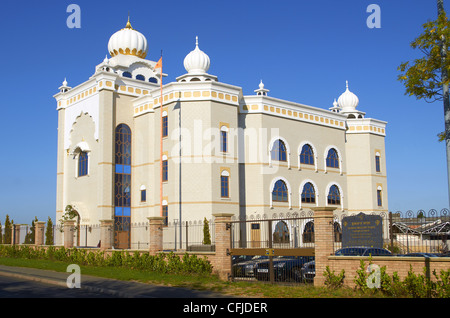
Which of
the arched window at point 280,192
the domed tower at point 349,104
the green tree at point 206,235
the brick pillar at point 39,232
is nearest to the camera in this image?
the green tree at point 206,235

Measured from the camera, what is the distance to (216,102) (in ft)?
114

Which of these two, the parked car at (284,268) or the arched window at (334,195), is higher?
the arched window at (334,195)

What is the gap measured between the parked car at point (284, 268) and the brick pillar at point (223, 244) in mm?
1124

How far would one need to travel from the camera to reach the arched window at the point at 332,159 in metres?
43.2

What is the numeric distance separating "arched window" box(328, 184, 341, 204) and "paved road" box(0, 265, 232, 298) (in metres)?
26.4

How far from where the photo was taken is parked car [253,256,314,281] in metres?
17.9

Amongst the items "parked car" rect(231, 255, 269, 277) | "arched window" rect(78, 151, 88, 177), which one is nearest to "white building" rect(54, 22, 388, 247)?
"arched window" rect(78, 151, 88, 177)

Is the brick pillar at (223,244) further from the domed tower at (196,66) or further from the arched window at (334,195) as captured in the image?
the arched window at (334,195)

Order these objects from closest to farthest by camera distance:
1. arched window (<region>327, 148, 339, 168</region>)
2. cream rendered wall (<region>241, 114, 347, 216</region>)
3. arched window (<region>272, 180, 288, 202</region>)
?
cream rendered wall (<region>241, 114, 347, 216</region>) < arched window (<region>272, 180, 288, 202</region>) < arched window (<region>327, 148, 339, 168</region>)

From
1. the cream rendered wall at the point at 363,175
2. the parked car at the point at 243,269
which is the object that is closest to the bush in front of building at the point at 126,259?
the parked car at the point at 243,269

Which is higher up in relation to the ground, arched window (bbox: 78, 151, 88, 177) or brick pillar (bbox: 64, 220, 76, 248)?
arched window (bbox: 78, 151, 88, 177)

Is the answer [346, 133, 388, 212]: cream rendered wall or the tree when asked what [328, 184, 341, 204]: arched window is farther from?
the tree
